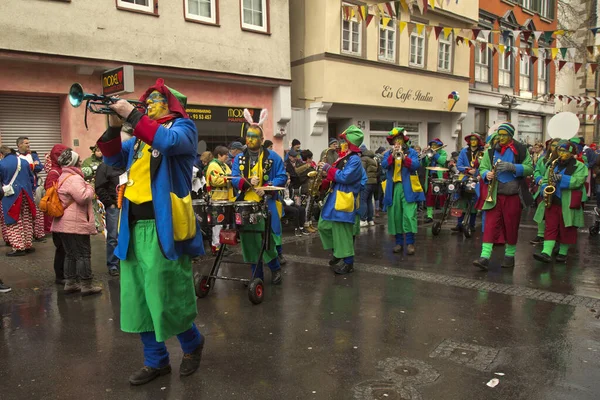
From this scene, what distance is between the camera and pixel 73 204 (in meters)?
6.11

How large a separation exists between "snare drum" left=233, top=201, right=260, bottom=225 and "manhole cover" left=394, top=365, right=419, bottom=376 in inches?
93.4

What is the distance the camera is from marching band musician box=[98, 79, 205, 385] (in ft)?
11.3

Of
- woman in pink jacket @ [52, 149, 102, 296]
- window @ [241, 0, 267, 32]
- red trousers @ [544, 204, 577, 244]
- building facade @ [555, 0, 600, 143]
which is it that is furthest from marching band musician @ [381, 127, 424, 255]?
building facade @ [555, 0, 600, 143]

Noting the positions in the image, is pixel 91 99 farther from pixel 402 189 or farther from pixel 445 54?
pixel 445 54

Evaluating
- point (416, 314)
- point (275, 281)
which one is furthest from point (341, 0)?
point (416, 314)

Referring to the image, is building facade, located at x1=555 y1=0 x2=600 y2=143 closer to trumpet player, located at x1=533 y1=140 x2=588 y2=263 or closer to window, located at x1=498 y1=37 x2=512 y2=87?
window, located at x1=498 y1=37 x2=512 y2=87

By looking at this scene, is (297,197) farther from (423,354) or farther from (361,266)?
(423,354)

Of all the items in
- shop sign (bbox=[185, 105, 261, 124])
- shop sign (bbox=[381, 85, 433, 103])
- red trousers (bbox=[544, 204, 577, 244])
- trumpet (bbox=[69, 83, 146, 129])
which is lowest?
red trousers (bbox=[544, 204, 577, 244])

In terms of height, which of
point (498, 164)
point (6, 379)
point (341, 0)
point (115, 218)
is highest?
point (341, 0)

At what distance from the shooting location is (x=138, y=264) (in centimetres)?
355

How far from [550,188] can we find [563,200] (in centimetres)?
32

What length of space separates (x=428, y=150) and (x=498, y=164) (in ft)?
13.7

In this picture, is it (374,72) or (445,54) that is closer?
(374,72)

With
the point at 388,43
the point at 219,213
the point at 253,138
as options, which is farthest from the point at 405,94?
the point at 219,213
